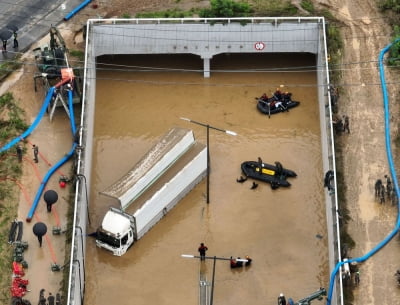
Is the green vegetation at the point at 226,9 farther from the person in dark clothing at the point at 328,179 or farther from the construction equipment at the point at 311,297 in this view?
the construction equipment at the point at 311,297

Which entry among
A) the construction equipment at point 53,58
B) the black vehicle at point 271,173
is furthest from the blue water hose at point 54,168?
the black vehicle at point 271,173

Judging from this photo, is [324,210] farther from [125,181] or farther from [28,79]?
[28,79]

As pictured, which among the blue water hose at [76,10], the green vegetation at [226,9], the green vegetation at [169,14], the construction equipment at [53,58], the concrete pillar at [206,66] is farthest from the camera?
the blue water hose at [76,10]

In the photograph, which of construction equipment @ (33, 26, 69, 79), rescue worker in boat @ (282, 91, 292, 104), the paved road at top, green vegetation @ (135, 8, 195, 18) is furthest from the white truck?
the paved road at top

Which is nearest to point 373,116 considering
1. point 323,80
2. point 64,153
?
point 323,80

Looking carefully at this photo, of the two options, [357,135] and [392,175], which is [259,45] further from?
[392,175]

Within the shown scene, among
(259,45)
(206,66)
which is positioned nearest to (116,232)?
(206,66)
